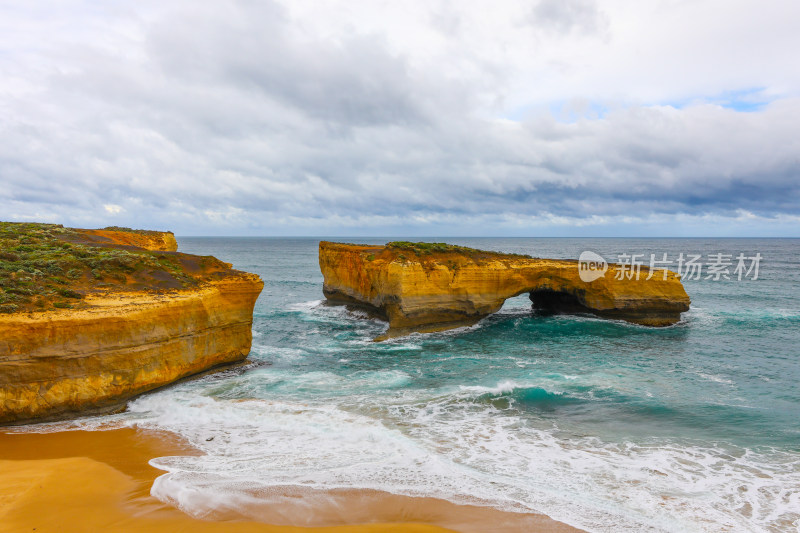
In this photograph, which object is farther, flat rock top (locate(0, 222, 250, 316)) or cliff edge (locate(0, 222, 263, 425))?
flat rock top (locate(0, 222, 250, 316))

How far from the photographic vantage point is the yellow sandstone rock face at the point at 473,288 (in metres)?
24.0

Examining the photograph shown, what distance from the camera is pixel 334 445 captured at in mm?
10734

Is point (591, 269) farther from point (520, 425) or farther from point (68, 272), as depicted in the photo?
point (68, 272)

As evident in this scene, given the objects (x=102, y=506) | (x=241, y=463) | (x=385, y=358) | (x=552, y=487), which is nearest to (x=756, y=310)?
(x=385, y=358)

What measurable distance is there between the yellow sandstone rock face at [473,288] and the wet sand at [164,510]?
582 inches

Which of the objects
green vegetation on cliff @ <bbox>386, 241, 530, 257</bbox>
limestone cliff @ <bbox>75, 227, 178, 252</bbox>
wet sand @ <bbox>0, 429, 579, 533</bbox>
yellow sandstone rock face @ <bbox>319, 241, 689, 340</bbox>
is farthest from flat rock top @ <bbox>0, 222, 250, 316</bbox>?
green vegetation on cliff @ <bbox>386, 241, 530, 257</bbox>

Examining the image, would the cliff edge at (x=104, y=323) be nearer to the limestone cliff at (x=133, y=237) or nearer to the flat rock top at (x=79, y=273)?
the flat rock top at (x=79, y=273)

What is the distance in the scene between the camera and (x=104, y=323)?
12.0 metres

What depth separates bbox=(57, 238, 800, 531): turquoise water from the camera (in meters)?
8.70

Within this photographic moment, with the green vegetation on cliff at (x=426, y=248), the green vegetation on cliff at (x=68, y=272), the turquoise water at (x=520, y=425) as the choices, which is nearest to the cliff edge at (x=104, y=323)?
the green vegetation on cliff at (x=68, y=272)

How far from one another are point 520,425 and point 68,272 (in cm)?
1507

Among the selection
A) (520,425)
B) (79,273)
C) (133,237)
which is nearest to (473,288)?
(520,425)

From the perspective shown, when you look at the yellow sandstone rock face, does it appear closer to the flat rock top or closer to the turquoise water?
the turquoise water

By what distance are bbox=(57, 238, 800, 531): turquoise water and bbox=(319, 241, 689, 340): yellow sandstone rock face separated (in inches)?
88.2
